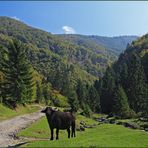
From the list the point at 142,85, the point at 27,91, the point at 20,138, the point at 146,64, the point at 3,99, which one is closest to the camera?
the point at 20,138

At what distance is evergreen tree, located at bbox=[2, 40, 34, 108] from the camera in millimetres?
86312

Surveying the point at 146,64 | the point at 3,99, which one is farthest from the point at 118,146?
the point at 146,64

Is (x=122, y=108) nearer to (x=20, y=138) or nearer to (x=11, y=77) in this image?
(x=11, y=77)

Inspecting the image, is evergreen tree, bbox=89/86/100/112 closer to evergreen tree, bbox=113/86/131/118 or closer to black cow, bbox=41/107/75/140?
evergreen tree, bbox=113/86/131/118

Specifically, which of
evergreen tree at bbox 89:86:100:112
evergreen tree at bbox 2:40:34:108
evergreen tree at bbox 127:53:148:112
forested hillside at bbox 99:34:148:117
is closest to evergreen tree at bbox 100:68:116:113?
forested hillside at bbox 99:34:148:117

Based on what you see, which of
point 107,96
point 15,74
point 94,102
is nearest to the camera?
point 15,74

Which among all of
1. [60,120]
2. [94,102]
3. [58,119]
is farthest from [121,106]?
[58,119]

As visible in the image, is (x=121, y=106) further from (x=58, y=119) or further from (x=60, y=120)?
(x=58, y=119)

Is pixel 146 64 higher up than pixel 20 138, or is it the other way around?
pixel 146 64

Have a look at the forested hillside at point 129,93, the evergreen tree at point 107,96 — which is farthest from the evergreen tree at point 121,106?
the evergreen tree at point 107,96

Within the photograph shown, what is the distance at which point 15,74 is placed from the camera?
288 feet

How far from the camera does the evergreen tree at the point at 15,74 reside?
283 ft

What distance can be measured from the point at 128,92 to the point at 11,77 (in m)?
52.2

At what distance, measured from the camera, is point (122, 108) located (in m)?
101
